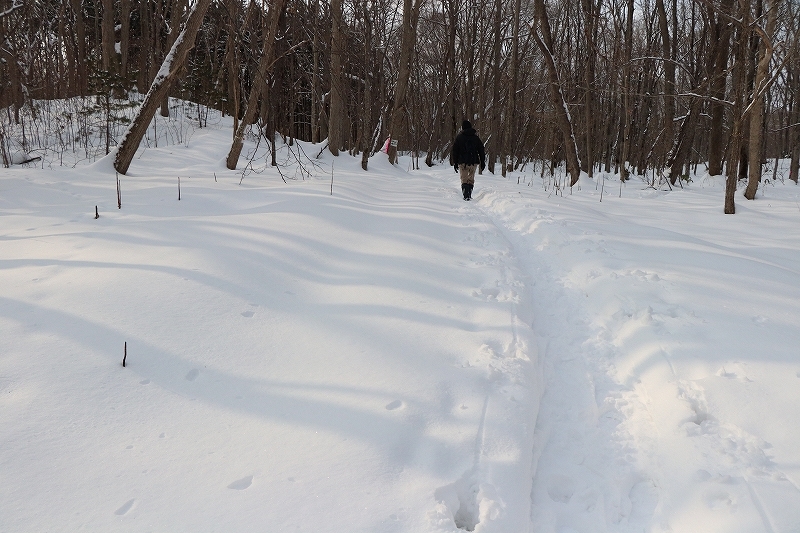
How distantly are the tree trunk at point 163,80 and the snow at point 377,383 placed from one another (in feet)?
9.82

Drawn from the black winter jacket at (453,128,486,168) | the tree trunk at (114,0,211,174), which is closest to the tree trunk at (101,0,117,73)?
the tree trunk at (114,0,211,174)

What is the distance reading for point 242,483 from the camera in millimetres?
2117

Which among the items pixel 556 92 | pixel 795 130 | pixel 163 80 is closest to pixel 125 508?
pixel 163 80

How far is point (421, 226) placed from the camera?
6836mm

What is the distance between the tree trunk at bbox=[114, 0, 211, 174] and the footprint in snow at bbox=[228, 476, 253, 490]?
8.05 m

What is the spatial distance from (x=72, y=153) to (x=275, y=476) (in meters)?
12.0

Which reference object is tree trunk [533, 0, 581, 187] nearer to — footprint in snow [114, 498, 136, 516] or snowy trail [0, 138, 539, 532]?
snowy trail [0, 138, 539, 532]

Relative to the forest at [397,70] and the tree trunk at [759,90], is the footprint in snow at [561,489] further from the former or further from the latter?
the tree trunk at [759,90]

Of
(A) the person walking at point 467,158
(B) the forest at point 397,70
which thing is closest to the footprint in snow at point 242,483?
(B) the forest at point 397,70

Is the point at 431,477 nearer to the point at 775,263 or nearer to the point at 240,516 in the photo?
the point at 240,516

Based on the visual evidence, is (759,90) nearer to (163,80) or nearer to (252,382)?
(252,382)

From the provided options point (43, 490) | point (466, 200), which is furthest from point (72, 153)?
point (43, 490)

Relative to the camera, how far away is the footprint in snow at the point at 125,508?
191 cm

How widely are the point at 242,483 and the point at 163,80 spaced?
8145 mm
